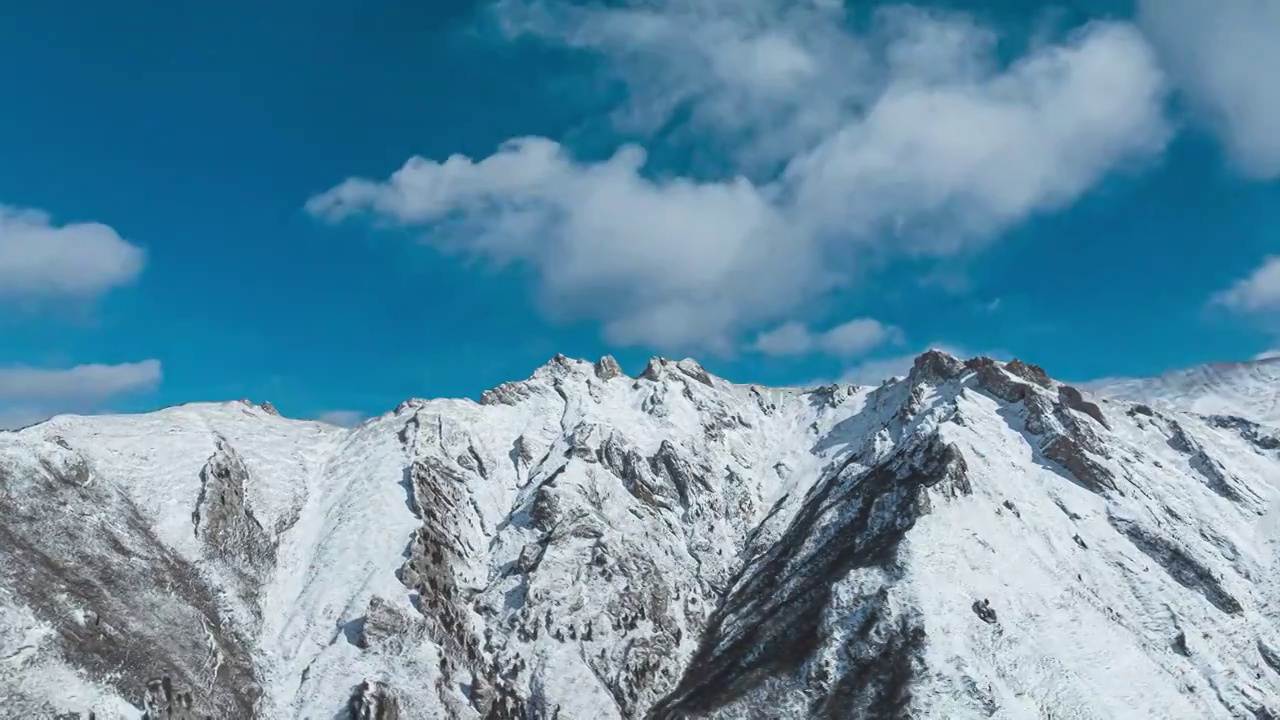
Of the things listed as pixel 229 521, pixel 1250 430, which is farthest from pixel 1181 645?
pixel 229 521

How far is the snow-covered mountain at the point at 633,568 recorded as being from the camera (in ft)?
291

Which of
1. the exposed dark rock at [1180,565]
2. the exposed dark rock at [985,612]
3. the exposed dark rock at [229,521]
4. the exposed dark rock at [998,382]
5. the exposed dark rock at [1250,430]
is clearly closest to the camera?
the exposed dark rock at [985,612]

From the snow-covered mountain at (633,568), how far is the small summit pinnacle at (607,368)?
77.0 feet

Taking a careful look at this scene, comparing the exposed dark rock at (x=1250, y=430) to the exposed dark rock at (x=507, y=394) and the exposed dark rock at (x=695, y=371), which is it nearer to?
the exposed dark rock at (x=695, y=371)

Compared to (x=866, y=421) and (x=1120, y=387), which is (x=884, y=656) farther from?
(x=1120, y=387)

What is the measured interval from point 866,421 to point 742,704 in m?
80.2

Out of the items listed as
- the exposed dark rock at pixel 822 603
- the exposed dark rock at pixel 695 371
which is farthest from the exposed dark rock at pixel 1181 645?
the exposed dark rock at pixel 695 371

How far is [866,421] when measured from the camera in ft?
534

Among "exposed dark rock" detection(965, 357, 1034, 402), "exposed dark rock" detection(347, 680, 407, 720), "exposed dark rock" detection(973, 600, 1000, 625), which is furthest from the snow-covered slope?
"exposed dark rock" detection(347, 680, 407, 720)

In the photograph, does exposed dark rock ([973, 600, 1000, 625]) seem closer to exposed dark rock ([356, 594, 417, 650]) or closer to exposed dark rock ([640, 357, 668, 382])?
exposed dark rock ([356, 594, 417, 650])

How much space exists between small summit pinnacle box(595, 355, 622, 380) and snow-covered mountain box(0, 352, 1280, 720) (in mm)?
23481

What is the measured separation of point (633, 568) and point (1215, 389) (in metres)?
124

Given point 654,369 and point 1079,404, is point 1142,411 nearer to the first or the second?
point 1079,404

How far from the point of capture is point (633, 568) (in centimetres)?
11500
